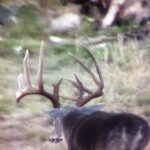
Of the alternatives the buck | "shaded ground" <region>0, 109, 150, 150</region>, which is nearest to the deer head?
the buck

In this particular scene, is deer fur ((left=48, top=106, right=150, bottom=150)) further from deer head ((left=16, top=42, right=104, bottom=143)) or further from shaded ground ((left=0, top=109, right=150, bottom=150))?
shaded ground ((left=0, top=109, right=150, bottom=150))

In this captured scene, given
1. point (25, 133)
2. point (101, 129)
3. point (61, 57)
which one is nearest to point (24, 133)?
point (25, 133)

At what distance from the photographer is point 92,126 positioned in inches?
216

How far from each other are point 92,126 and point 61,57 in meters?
4.62

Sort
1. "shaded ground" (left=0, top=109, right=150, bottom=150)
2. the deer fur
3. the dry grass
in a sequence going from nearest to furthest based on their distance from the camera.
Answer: the deer fur, "shaded ground" (left=0, top=109, right=150, bottom=150), the dry grass

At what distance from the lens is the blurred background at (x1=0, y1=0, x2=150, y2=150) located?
24.5ft

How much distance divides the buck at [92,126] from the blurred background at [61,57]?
614 millimetres

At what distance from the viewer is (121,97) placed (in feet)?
26.5

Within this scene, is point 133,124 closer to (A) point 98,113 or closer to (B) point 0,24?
(A) point 98,113

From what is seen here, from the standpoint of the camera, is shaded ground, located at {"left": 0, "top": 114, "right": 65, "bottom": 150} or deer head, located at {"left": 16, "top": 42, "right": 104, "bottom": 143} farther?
shaded ground, located at {"left": 0, "top": 114, "right": 65, "bottom": 150}

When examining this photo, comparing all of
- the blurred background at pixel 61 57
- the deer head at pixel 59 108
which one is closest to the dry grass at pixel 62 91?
the blurred background at pixel 61 57

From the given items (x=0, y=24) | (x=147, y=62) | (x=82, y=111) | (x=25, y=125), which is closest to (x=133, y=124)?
(x=82, y=111)

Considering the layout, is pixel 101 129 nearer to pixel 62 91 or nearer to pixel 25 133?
pixel 25 133

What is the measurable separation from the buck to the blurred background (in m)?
0.61
